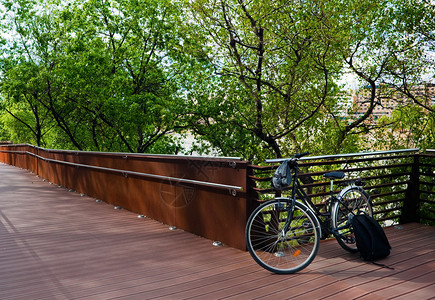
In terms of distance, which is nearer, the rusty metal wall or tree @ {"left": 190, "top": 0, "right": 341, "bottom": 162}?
the rusty metal wall

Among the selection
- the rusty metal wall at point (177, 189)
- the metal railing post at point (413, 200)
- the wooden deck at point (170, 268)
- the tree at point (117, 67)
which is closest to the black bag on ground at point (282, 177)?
the rusty metal wall at point (177, 189)

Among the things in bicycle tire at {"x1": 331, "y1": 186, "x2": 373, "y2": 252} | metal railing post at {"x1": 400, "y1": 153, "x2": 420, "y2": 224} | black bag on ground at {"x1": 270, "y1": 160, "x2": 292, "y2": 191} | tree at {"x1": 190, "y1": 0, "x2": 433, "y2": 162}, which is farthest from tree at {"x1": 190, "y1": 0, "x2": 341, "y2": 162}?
black bag on ground at {"x1": 270, "y1": 160, "x2": 292, "y2": 191}

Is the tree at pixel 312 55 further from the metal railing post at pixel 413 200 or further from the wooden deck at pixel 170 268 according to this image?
the wooden deck at pixel 170 268

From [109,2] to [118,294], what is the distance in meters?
18.0

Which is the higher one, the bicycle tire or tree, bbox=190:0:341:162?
tree, bbox=190:0:341:162

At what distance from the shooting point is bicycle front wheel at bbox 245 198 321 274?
4.13 metres

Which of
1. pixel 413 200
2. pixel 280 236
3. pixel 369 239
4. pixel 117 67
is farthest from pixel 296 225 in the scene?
pixel 117 67

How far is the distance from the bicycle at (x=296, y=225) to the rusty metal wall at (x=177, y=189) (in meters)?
0.30

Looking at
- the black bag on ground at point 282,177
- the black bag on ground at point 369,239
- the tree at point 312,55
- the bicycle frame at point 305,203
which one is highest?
the tree at point 312,55

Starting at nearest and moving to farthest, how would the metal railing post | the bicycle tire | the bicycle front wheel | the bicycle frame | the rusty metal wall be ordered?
the bicycle front wheel < the bicycle frame < the bicycle tire < the rusty metal wall < the metal railing post

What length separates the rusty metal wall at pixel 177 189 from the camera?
4.90m

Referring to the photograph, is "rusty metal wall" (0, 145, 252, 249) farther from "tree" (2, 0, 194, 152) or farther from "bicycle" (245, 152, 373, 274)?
"tree" (2, 0, 194, 152)

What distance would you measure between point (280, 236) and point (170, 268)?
3.78ft

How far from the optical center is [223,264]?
436 cm
